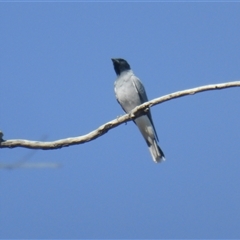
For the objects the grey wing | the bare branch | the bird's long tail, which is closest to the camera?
the bare branch

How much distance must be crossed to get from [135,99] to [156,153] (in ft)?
4.12

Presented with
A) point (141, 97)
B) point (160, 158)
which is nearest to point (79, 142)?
point (160, 158)

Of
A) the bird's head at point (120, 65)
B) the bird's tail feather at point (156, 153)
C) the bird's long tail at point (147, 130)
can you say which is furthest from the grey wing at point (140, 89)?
the bird's tail feather at point (156, 153)

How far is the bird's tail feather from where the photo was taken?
326 inches

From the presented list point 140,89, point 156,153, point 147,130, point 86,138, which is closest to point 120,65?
point 140,89

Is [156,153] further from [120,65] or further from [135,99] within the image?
[120,65]

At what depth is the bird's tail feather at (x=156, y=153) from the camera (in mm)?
8281

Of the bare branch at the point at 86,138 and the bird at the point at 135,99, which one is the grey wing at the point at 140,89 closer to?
the bird at the point at 135,99

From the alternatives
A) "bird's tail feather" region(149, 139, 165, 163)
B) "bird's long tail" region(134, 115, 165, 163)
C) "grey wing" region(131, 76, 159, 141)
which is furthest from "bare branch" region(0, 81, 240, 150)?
"grey wing" region(131, 76, 159, 141)

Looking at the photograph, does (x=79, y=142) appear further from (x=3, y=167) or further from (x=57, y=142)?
(x=3, y=167)

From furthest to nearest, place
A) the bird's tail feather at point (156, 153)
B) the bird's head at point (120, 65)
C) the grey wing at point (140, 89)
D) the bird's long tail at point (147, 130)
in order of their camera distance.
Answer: the bird's head at point (120, 65), the grey wing at point (140, 89), the bird's long tail at point (147, 130), the bird's tail feather at point (156, 153)

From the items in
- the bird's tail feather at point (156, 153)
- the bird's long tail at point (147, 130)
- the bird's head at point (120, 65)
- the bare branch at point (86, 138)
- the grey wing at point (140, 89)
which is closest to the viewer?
the bare branch at point (86, 138)

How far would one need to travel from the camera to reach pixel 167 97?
4.73 m

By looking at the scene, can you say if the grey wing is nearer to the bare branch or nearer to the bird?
the bird
